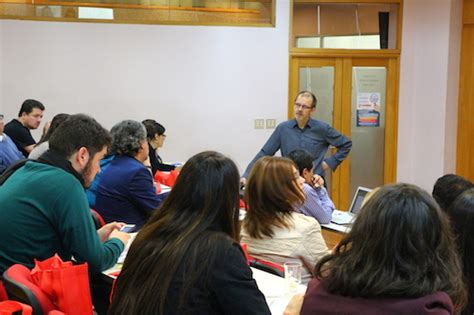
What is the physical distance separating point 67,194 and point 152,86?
5167 millimetres

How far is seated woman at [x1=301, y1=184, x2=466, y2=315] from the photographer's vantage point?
1635mm

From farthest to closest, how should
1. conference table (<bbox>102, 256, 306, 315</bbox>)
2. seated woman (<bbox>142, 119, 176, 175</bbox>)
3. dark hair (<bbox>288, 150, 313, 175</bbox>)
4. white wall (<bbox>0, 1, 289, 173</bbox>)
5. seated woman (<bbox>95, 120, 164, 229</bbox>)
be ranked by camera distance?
white wall (<bbox>0, 1, 289, 173</bbox>)
seated woman (<bbox>142, 119, 176, 175</bbox>)
dark hair (<bbox>288, 150, 313, 175</bbox>)
seated woman (<bbox>95, 120, 164, 229</bbox>)
conference table (<bbox>102, 256, 306, 315</bbox>)

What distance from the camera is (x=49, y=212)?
8.87ft

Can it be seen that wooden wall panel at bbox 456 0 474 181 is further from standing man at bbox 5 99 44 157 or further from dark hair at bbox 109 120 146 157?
dark hair at bbox 109 120 146 157

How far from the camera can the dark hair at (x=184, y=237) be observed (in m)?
1.93

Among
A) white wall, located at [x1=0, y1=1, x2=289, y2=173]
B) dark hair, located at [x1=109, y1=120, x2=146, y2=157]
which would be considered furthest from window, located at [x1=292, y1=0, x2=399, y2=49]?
dark hair, located at [x1=109, y1=120, x2=146, y2=157]

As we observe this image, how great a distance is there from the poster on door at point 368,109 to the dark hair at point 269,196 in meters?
5.04

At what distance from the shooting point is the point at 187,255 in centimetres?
194

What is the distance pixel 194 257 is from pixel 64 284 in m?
0.77

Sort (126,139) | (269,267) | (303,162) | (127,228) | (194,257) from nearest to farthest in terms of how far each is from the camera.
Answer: (194,257), (269,267), (127,228), (126,139), (303,162)

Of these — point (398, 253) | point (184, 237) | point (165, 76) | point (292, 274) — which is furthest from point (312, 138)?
point (398, 253)

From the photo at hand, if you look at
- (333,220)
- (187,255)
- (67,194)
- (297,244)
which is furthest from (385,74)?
(187,255)

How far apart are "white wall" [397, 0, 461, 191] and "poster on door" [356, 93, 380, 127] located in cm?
31

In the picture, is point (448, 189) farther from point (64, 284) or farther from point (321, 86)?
point (321, 86)
